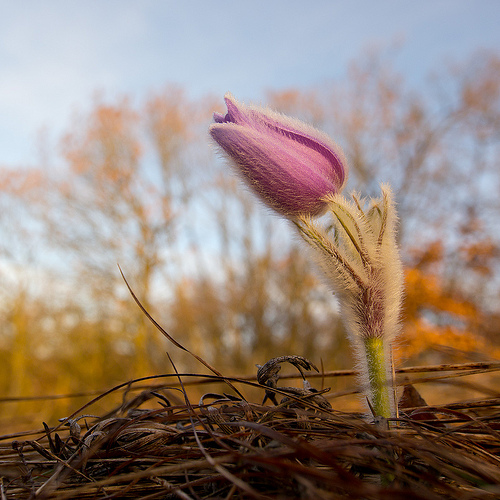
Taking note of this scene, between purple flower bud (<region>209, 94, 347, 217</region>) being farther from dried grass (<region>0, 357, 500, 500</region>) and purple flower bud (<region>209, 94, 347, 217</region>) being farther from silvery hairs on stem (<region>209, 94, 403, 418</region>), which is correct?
dried grass (<region>0, 357, 500, 500</region>)

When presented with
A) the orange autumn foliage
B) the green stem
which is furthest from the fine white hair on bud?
the orange autumn foliage

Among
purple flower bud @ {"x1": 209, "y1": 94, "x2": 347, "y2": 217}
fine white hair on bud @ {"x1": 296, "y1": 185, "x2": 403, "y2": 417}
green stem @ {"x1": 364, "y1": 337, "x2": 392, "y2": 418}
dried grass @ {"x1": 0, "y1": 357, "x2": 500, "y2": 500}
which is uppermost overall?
purple flower bud @ {"x1": 209, "y1": 94, "x2": 347, "y2": 217}

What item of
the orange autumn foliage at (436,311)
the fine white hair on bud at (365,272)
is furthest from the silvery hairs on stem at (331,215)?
the orange autumn foliage at (436,311)

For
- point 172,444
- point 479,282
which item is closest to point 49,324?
point 479,282

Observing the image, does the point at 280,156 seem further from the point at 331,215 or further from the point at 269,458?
the point at 269,458

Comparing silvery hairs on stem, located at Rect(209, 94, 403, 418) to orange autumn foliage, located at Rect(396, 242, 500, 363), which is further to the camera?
orange autumn foliage, located at Rect(396, 242, 500, 363)

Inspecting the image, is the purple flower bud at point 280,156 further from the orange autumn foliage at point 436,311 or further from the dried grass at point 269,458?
the orange autumn foliage at point 436,311

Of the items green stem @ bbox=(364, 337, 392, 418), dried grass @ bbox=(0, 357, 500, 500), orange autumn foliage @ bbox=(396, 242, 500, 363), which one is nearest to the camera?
dried grass @ bbox=(0, 357, 500, 500)
